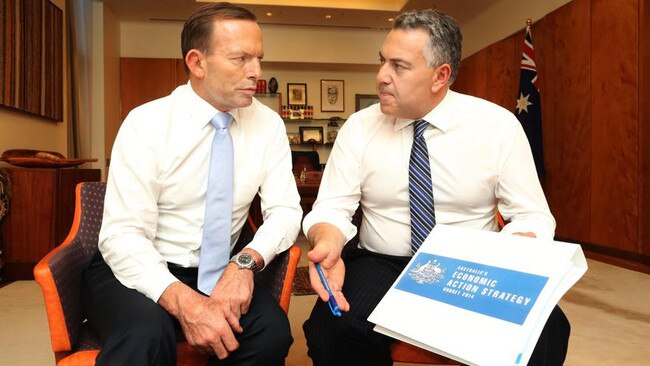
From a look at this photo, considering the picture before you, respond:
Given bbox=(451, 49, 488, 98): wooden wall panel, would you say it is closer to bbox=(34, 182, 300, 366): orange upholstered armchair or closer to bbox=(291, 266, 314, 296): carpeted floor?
bbox=(291, 266, 314, 296): carpeted floor

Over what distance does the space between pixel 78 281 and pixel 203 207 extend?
37 centimetres

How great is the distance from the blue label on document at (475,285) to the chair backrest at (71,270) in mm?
767

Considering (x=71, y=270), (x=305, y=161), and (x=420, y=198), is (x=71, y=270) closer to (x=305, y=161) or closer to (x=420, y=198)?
(x=420, y=198)

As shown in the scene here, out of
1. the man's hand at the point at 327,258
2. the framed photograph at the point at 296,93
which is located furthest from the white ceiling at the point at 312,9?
the man's hand at the point at 327,258

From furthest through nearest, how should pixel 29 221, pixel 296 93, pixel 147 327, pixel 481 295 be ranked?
A: 1. pixel 296 93
2. pixel 29 221
3. pixel 147 327
4. pixel 481 295

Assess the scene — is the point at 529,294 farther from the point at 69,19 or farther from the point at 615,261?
the point at 69,19

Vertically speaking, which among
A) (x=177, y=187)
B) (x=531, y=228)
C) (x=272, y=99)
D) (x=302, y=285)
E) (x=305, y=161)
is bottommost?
(x=302, y=285)

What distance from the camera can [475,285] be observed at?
3.27 feet

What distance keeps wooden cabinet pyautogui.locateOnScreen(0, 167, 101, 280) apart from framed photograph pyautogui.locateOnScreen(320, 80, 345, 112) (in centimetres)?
473

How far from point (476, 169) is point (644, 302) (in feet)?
7.18

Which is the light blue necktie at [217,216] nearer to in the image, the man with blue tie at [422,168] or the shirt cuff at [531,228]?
the man with blue tie at [422,168]

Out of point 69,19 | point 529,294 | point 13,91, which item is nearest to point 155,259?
point 529,294

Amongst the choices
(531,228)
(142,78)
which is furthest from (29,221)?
(142,78)

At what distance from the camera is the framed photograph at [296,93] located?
24.9ft
